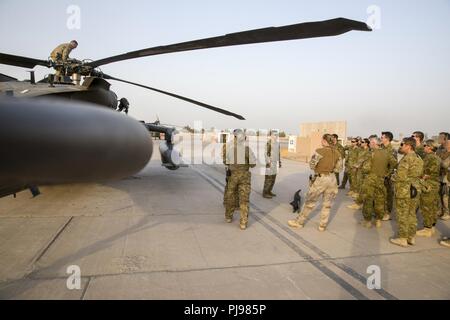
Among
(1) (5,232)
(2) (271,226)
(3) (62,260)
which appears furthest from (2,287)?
(2) (271,226)

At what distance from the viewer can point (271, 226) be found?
504 cm

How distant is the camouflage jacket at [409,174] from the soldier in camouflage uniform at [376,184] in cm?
56

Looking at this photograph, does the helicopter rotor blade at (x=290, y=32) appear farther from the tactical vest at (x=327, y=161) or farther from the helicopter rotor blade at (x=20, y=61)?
the helicopter rotor blade at (x=20, y=61)

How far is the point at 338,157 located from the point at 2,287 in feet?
15.3

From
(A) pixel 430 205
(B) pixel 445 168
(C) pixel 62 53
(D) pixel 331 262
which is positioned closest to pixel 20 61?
(C) pixel 62 53

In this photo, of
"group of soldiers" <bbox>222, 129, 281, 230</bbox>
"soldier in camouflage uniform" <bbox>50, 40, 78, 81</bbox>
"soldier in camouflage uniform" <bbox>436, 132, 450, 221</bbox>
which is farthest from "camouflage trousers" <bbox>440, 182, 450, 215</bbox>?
"soldier in camouflage uniform" <bbox>50, 40, 78, 81</bbox>

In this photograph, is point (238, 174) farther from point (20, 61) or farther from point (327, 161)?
point (20, 61)

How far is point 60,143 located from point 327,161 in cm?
444

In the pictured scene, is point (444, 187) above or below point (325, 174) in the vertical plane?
below

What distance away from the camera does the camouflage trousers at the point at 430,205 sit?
4895mm

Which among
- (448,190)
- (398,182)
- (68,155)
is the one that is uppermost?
(68,155)

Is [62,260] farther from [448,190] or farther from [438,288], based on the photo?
[448,190]

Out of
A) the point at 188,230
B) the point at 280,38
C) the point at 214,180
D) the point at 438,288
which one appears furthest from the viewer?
the point at 214,180

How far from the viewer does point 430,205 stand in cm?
493
